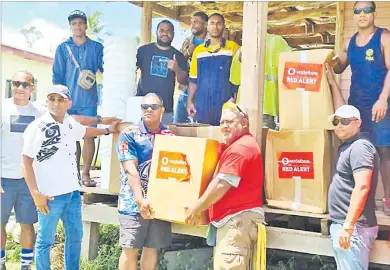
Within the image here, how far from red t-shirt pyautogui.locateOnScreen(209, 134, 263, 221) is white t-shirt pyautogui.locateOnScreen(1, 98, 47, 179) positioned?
1899 millimetres

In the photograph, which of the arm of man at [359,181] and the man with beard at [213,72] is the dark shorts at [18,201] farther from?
the arm of man at [359,181]

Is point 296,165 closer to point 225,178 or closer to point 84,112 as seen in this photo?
point 225,178

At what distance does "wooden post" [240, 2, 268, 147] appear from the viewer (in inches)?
171

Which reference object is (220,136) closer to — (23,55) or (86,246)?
(86,246)

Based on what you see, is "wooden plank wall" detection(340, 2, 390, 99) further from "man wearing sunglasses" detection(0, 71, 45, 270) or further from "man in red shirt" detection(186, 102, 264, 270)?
"man wearing sunglasses" detection(0, 71, 45, 270)

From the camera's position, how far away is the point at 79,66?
5.69 meters

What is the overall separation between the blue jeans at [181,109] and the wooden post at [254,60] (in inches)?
88.1

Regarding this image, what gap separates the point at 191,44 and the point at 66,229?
2.71m

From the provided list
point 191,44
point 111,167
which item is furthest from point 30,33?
point 111,167

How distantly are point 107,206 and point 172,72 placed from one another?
1602mm

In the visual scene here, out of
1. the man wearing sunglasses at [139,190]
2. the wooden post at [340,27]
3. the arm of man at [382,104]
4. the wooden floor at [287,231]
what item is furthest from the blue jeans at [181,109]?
the arm of man at [382,104]

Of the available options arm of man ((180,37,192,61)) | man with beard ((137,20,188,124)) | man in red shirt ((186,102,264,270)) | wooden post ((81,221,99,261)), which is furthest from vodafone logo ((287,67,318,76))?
wooden post ((81,221,99,261))

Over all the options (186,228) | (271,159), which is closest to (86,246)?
(186,228)

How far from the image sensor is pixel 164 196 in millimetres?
4266
